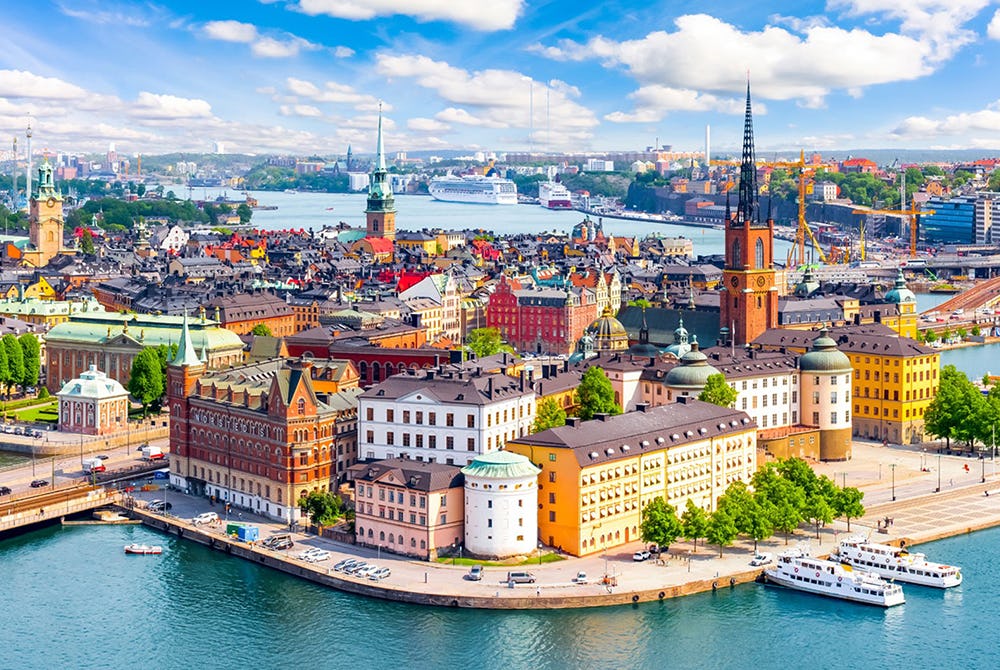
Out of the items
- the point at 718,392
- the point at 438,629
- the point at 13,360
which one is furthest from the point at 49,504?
the point at 13,360

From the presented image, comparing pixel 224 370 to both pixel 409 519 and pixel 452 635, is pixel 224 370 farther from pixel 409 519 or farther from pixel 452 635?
pixel 452 635

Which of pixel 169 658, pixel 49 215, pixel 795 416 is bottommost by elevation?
pixel 169 658

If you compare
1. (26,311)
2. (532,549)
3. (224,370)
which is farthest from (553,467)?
(26,311)

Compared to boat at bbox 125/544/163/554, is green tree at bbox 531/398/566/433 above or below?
above

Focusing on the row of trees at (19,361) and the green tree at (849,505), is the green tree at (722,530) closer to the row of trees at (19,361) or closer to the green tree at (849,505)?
the green tree at (849,505)

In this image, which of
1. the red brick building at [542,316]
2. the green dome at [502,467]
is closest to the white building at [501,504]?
the green dome at [502,467]

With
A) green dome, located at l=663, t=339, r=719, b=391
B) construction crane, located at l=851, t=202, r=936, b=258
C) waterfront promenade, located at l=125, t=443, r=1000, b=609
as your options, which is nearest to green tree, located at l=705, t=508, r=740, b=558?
waterfront promenade, located at l=125, t=443, r=1000, b=609

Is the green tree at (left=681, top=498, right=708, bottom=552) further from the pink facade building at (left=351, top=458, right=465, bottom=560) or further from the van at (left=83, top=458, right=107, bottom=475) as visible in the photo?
the van at (left=83, top=458, right=107, bottom=475)
